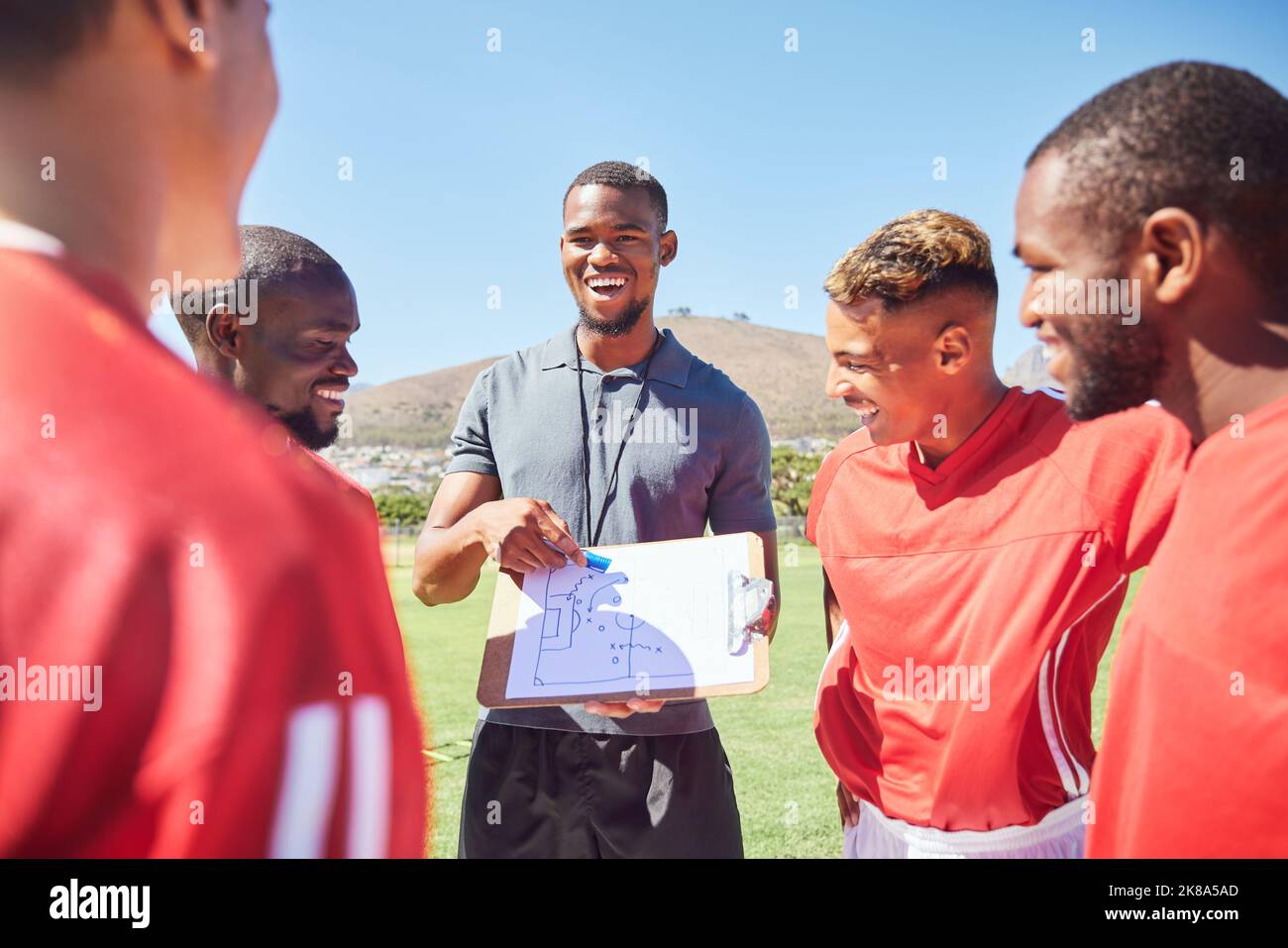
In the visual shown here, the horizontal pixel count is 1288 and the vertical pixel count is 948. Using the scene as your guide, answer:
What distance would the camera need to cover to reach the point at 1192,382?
1628mm

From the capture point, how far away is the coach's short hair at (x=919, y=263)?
8.23 ft

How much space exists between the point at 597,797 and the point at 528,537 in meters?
0.88

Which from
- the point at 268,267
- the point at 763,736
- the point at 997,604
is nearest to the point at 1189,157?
the point at 997,604

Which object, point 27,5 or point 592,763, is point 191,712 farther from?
point 592,763

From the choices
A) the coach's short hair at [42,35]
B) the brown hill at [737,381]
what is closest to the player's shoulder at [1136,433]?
the coach's short hair at [42,35]

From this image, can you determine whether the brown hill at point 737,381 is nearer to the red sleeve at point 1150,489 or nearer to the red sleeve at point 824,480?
the red sleeve at point 824,480

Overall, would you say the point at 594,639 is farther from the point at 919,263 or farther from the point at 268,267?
the point at 268,267

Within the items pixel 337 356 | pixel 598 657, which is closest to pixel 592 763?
pixel 598 657

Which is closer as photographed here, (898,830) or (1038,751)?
(1038,751)

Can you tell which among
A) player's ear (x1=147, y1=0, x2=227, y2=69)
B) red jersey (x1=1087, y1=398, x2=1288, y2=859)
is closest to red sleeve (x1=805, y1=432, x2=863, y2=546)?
red jersey (x1=1087, y1=398, x2=1288, y2=859)

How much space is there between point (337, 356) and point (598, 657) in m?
1.71

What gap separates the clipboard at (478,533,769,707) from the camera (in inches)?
89.9

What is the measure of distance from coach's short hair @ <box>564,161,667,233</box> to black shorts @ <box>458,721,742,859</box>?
1.85 meters

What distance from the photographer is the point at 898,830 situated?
246 centimetres
